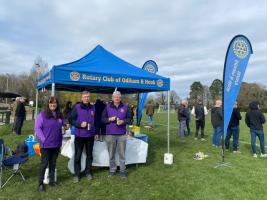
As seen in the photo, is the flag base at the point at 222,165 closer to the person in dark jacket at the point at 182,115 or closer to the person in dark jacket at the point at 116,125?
the person in dark jacket at the point at 116,125

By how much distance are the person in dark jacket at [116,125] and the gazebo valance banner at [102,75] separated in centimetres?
78

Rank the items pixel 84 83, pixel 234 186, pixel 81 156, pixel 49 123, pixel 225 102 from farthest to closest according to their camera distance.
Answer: pixel 225 102 → pixel 84 83 → pixel 81 156 → pixel 234 186 → pixel 49 123

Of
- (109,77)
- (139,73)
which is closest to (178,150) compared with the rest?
(139,73)

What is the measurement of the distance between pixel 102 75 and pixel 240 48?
3.58m

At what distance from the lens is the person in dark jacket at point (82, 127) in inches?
202

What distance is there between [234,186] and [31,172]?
13.7ft

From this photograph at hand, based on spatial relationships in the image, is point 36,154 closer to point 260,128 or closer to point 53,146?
point 53,146

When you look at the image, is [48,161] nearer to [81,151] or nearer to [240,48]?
[81,151]

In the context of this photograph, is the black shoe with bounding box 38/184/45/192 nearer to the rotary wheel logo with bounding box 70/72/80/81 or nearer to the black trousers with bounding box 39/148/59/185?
the black trousers with bounding box 39/148/59/185

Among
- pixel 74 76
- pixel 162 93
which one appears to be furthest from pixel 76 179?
pixel 162 93

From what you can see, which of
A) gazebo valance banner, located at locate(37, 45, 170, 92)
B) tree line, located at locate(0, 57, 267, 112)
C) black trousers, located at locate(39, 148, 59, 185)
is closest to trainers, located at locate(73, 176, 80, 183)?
black trousers, located at locate(39, 148, 59, 185)

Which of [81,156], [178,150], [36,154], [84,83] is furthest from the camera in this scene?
[178,150]

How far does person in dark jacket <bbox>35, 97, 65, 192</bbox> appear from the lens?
460 cm

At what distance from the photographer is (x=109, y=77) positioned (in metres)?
6.11
